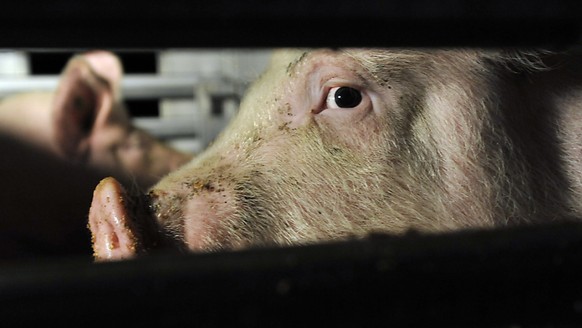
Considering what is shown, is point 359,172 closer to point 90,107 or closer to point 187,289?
point 187,289

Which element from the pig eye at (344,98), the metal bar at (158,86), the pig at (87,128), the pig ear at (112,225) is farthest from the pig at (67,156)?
the pig eye at (344,98)

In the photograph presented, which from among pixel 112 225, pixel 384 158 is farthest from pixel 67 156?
pixel 384 158

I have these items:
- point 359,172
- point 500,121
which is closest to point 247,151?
point 359,172

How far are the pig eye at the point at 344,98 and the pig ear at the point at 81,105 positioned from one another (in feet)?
6.21

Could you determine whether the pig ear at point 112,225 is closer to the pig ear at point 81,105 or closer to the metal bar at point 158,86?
the pig ear at point 81,105

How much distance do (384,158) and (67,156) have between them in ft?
6.44

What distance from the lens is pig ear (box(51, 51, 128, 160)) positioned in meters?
3.26

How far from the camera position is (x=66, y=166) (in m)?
2.97

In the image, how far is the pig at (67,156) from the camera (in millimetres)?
2584

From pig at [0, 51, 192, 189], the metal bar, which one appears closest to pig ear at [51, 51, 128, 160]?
pig at [0, 51, 192, 189]

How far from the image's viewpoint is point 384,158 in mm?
1538
